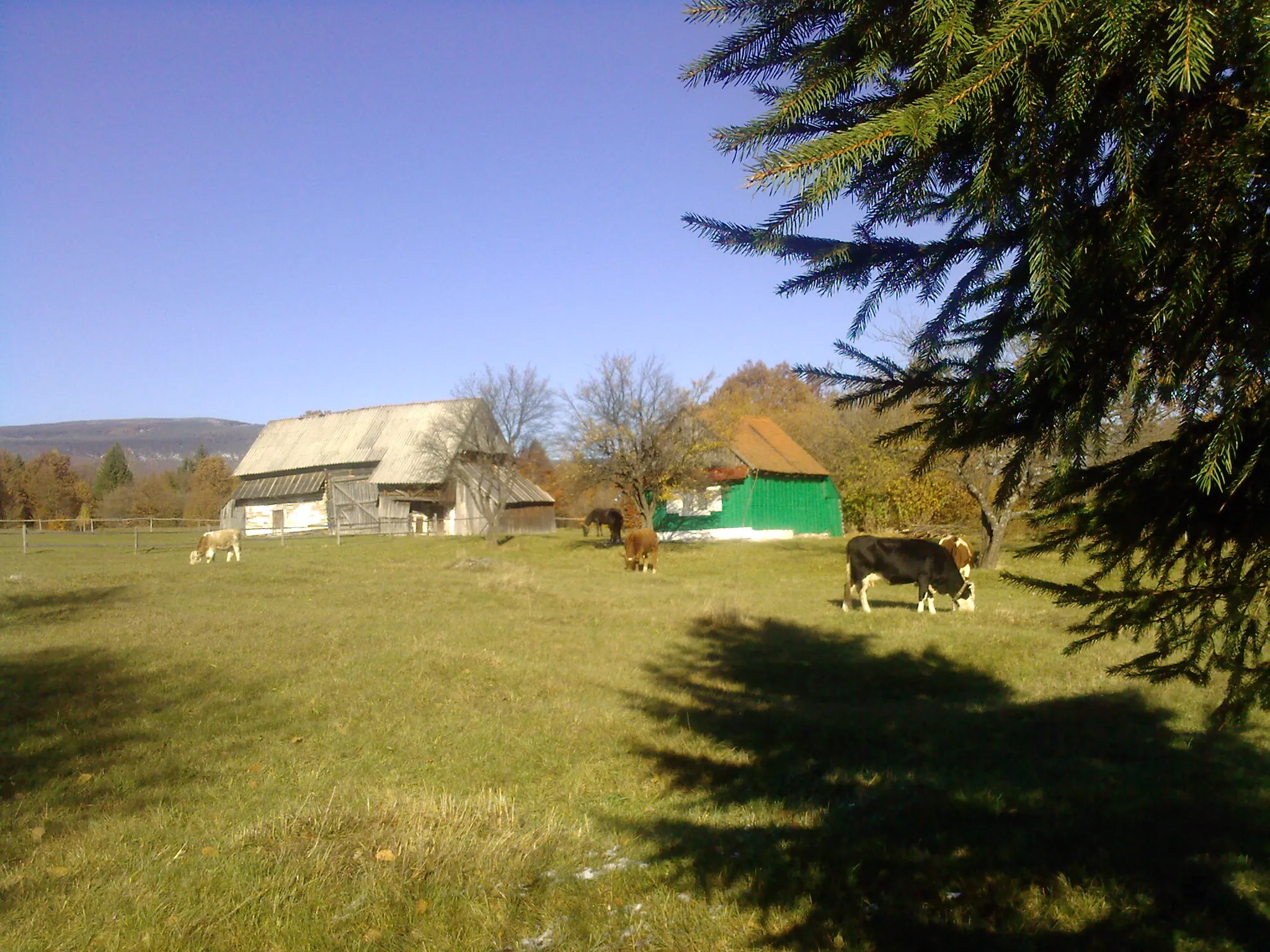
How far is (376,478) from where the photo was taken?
50.5 metres

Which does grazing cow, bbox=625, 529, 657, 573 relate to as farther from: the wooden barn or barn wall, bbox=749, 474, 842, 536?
the wooden barn

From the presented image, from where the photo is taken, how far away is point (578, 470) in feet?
111

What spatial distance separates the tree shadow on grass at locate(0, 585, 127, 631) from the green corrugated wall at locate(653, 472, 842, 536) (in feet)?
77.0

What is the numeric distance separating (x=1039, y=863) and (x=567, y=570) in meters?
22.6

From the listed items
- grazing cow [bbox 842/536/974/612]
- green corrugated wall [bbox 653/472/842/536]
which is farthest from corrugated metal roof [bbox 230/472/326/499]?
grazing cow [bbox 842/536/974/612]

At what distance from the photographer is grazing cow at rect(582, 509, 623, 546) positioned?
38531 millimetres

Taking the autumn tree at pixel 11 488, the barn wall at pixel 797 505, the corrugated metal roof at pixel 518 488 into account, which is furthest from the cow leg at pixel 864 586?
the autumn tree at pixel 11 488

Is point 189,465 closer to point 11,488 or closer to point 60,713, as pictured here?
point 11,488

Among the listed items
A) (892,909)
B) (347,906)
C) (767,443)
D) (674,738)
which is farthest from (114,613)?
(767,443)

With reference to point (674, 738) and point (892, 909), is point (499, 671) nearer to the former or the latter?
point (674, 738)

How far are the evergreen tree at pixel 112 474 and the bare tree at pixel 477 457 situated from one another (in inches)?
1784

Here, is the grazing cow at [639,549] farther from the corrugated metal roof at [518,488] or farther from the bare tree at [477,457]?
the corrugated metal roof at [518,488]

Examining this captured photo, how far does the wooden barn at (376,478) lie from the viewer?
4484 centimetres

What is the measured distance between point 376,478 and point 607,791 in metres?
46.1
